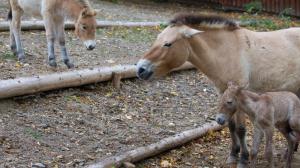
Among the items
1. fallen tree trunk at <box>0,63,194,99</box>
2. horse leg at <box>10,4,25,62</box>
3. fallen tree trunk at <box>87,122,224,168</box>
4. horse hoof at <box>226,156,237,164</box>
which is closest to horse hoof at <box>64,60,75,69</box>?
fallen tree trunk at <box>0,63,194,99</box>

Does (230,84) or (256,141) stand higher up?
(230,84)

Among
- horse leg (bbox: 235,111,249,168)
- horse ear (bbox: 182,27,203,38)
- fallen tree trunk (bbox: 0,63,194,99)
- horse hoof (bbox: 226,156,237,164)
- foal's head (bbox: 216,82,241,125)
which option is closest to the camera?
foal's head (bbox: 216,82,241,125)

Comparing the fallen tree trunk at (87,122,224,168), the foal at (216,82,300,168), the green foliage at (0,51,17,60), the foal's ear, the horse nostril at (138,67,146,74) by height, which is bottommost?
the fallen tree trunk at (87,122,224,168)

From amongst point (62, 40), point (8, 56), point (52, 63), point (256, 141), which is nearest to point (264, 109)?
point (256, 141)

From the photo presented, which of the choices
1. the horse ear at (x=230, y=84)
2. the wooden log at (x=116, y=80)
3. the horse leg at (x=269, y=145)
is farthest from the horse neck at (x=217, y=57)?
the wooden log at (x=116, y=80)

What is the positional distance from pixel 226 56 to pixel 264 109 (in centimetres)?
70

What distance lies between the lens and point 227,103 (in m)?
5.75

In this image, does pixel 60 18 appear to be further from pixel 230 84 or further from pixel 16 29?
pixel 230 84

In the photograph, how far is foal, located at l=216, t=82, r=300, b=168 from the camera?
18.9 ft

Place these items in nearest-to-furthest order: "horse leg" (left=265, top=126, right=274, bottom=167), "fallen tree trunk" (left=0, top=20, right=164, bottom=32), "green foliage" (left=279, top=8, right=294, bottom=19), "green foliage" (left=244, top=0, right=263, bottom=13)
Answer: "horse leg" (left=265, top=126, right=274, bottom=167)
"fallen tree trunk" (left=0, top=20, right=164, bottom=32)
"green foliage" (left=279, top=8, right=294, bottom=19)
"green foliage" (left=244, top=0, right=263, bottom=13)

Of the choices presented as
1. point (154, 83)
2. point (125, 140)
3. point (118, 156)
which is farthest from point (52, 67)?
point (118, 156)

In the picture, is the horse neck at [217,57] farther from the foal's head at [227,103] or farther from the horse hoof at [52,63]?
the horse hoof at [52,63]

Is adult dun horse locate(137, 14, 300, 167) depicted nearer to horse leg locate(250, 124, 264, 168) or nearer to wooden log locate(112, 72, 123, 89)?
horse leg locate(250, 124, 264, 168)

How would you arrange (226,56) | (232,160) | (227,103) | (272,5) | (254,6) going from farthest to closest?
(272,5) → (254,6) → (232,160) → (226,56) → (227,103)
